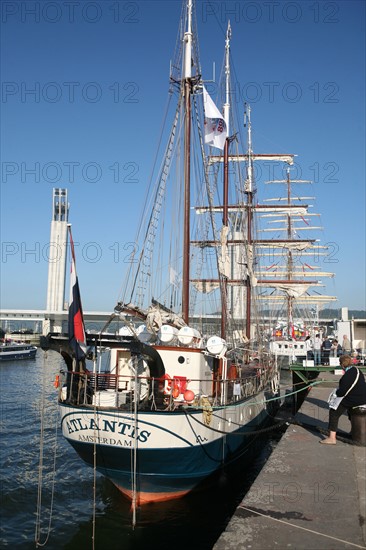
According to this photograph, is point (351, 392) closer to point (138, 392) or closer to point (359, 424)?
point (359, 424)

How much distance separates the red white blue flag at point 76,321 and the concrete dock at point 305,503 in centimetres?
592

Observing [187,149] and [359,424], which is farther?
[187,149]

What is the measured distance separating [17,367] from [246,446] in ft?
150

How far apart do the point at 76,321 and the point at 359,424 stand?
7649mm

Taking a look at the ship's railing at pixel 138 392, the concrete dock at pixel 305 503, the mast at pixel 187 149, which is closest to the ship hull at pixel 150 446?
the ship's railing at pixel 138 392

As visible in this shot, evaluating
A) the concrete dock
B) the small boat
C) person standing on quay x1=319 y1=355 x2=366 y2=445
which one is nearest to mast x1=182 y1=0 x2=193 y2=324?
the concrete dock

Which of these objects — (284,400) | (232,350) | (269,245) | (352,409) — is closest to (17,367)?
(269,245)

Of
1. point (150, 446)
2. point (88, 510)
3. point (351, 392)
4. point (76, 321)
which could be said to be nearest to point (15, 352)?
point (88, 510)

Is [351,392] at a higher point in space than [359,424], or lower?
Result: higher

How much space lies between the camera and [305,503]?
8.04 metres

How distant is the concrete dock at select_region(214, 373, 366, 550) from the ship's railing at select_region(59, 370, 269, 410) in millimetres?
3227

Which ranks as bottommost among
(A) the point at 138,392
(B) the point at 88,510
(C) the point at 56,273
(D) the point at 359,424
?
(B) the point at 88,510

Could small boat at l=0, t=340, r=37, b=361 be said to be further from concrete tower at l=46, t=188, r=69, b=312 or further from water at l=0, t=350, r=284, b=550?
concrete tower at l=46, t=188, r=69, b=312

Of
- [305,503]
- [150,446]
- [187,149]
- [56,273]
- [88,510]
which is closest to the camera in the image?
[305,503]
